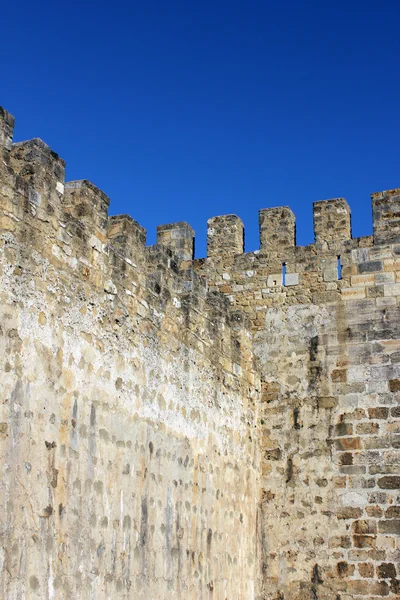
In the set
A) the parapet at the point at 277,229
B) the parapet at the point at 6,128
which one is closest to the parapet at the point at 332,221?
the parapet at the point at 277,229

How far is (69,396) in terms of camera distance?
5836 mm

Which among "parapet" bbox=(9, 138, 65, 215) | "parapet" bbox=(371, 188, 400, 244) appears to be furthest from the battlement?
"parapet" bbox=(9, 138, 65, 215)

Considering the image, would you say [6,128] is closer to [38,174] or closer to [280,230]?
[38,174]

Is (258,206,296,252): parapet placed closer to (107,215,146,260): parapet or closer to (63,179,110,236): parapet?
(107,215,146,260): parapet

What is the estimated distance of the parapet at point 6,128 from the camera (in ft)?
18.2

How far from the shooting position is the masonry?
5.46 m

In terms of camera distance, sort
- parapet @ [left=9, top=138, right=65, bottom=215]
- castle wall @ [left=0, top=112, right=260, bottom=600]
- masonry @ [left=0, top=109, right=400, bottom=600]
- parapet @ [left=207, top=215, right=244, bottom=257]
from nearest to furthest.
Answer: castle wall @ [left=0, top=112, right=260, bottom=600] → masonry @ [left=0, top=109, right=400, bottom=600] → parapet @ [left=9, top=138, right=65, bottom=215] → parapet @ [left=207, top=215, right=244, bottom=257]

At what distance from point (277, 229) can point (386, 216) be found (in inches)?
49.0

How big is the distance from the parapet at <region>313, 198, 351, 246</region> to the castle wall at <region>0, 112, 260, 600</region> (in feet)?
5.62

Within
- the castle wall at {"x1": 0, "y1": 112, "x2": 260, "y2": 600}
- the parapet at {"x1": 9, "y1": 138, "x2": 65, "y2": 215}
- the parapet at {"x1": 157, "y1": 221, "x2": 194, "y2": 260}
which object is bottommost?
the castle wall at {"x1": 0, "y1": 112, "x2": 260, "y2": 600}

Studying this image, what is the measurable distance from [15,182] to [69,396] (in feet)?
4.73

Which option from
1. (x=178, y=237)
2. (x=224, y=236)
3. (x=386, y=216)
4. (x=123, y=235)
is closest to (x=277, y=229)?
(x=224, y=236)

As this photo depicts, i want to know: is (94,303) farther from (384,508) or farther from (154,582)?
(384,508)

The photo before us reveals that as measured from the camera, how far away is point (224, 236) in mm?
10312
